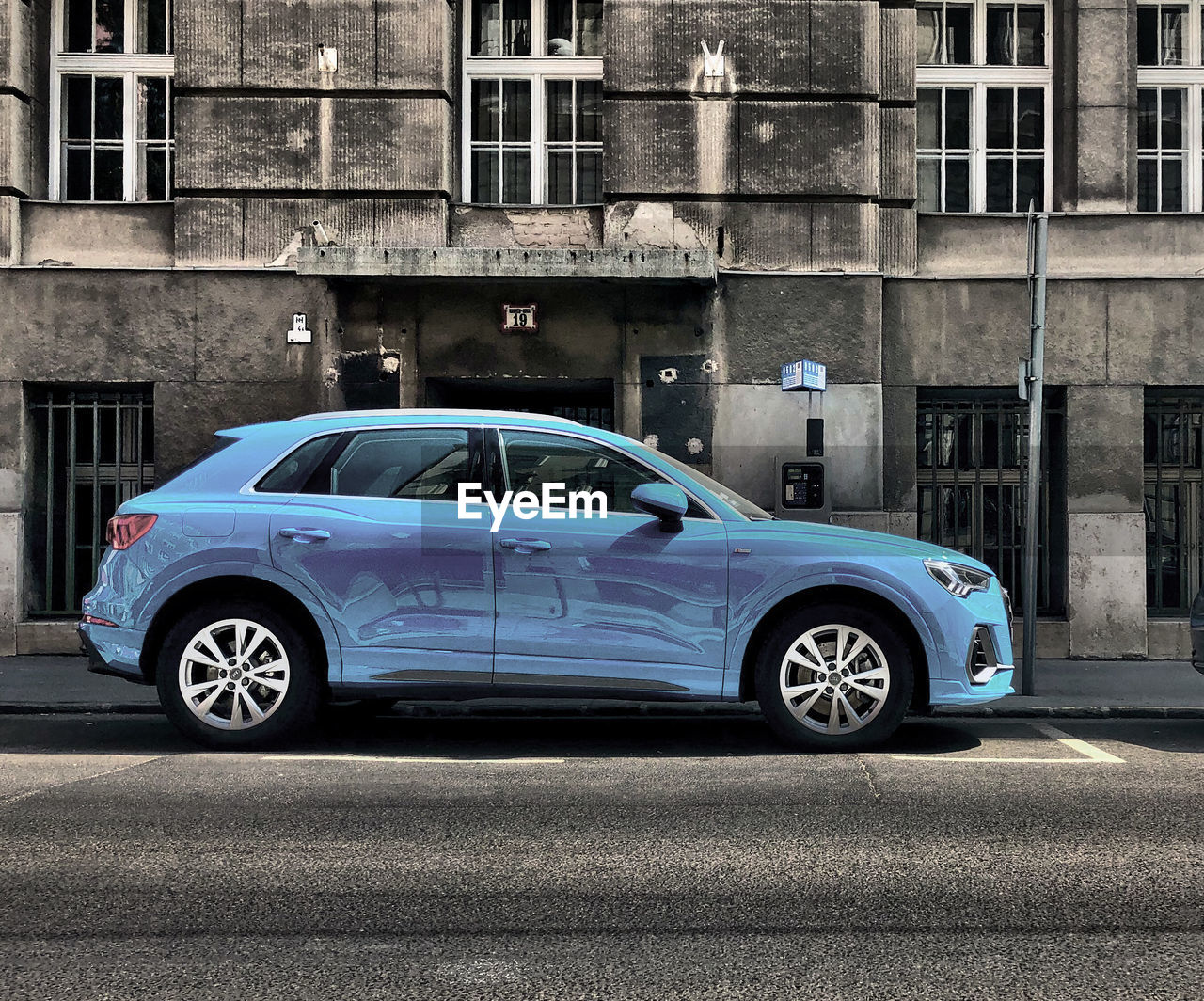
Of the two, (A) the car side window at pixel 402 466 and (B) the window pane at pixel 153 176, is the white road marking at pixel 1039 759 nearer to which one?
(A) the car side window at pixel 402 466

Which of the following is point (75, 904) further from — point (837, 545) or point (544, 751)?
point (837, 545)

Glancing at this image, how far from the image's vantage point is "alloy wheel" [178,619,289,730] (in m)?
7.04

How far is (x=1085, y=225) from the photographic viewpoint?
44.1ft

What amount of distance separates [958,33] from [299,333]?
740cm

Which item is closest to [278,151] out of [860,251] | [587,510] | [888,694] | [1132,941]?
[860,251]

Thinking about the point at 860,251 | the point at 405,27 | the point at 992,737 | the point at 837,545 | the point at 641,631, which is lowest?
the point at 992,737

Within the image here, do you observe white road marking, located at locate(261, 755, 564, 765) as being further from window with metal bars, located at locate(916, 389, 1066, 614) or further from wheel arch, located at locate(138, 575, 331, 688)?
window with metal bars, located at locate(916, 389, 1066, 614)

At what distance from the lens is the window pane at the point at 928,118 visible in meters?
13.9

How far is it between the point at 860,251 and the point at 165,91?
23.3 ft

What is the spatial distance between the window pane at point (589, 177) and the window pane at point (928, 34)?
3.54 meters

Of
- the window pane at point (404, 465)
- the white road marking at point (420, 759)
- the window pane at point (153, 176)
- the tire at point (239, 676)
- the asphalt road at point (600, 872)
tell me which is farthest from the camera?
the window pane at point (153, 176)

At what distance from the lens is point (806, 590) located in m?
6.95

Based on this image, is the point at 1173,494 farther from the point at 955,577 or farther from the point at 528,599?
the point at 528,599

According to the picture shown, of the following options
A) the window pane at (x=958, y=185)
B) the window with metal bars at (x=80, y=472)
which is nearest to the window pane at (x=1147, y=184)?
the window pane at (x=958, y=185)
